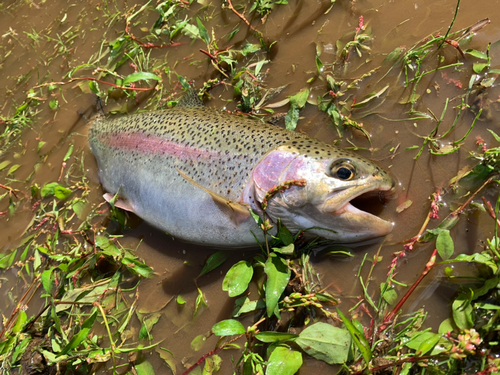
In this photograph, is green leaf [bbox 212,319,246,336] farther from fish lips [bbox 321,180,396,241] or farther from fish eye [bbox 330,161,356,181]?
fish eye [bbox 330,161,356,181]

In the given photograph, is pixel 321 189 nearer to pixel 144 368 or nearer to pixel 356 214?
pixel 356 214

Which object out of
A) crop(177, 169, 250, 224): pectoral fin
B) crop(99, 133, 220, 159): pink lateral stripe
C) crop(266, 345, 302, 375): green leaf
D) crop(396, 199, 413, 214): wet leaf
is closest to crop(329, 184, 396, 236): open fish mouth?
crop(396, 199, 413, 214): wet leaf

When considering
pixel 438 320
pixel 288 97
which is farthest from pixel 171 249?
pixel 438 320

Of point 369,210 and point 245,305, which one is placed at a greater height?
point 369,210

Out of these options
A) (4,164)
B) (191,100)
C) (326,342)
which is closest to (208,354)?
(326,342)

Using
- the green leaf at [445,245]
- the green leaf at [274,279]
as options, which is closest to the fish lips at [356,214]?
the green leaf at [445,245]

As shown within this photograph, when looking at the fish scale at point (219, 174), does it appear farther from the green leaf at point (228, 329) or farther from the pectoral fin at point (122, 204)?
the green leaf at point (228, 329)

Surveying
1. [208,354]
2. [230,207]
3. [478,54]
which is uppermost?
[478,54]

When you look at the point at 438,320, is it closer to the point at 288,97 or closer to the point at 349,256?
the point at 349,256
